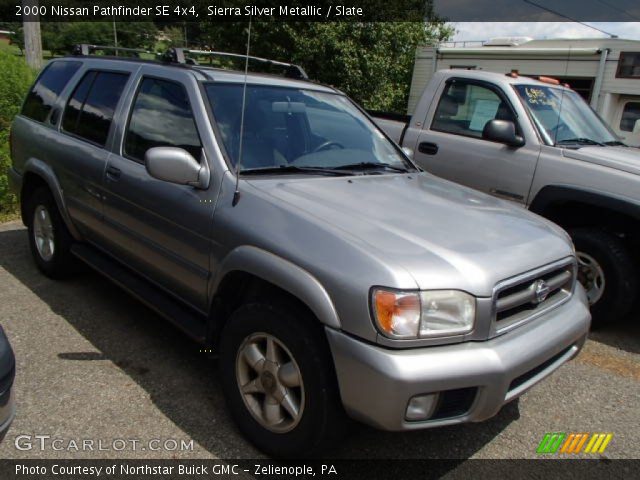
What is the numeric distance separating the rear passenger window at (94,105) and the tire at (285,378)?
1887 mm

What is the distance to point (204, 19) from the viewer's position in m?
17.2

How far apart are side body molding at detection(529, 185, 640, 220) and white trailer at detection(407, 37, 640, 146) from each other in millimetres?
7393

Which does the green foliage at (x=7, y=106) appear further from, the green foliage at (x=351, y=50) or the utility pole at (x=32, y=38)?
the green foliage at (x=351, y=50)

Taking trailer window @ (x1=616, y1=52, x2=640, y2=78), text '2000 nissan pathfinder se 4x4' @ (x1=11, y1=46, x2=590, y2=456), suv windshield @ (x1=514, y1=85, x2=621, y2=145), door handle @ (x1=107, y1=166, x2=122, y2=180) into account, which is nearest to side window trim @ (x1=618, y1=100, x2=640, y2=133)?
trailer window @ (x1=616, y1=52, x2=640, y2=78)

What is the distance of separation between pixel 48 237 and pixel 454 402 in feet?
11.8

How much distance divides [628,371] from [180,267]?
3.04m

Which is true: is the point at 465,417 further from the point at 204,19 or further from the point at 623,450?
the point at 204,19

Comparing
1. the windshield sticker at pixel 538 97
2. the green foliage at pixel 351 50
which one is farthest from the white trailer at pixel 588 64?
the windshield sticker at pixel 538 97

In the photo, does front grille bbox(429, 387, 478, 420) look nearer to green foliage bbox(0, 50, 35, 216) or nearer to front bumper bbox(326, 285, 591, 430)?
front bumper bbox(326, 285, 591, 430)

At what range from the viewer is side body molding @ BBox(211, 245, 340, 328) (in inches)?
82.6

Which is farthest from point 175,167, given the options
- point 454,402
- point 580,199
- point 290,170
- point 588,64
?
point 588,64

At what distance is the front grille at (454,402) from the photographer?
210 centimetres

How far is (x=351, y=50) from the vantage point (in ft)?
49.6

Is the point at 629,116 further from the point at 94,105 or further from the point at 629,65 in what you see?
the point at 94,105
